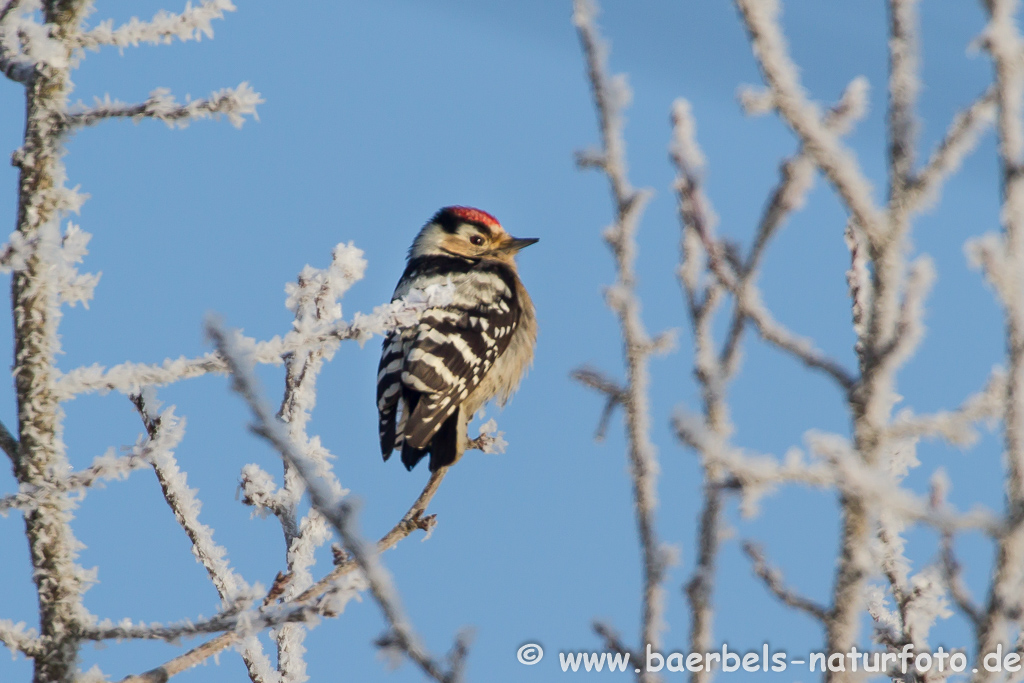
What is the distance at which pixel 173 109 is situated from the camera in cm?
188

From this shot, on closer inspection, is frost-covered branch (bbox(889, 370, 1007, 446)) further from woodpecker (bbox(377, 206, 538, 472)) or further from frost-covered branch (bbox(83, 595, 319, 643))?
woodpecker (bbox(377, 206, 538, 472))

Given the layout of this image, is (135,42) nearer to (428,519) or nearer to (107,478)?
(107,478)

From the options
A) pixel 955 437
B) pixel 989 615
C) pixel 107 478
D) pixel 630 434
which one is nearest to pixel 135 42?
pixel 107 478

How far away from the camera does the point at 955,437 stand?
151cm

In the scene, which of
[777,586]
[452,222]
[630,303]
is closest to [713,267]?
[630,303]

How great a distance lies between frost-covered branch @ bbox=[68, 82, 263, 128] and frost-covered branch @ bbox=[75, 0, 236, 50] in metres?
0.14

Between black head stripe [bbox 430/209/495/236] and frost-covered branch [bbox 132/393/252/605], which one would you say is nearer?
frost-covered branch [bbox 132/393/252/605]

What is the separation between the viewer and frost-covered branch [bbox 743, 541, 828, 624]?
5.30 ft

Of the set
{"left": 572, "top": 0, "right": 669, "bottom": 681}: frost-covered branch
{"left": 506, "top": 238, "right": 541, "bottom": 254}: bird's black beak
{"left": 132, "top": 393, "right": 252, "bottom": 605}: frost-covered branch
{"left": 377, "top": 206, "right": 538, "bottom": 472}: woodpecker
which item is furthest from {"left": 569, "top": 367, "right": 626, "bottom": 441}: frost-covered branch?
{"left": 506, "top": 238, "right": 541, "bottom": 254}: bird's black beak

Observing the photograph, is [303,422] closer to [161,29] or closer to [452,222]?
[161,29]

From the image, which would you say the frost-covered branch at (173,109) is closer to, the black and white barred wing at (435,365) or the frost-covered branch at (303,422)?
the frost-covered branch at (303,422)

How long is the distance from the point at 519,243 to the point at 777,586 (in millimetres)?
4203

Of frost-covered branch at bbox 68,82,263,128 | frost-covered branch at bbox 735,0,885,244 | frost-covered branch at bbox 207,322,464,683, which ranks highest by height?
frost-covered branch at bbox 68,82,263,128

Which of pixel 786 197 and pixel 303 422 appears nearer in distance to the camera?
pixel 786 197
